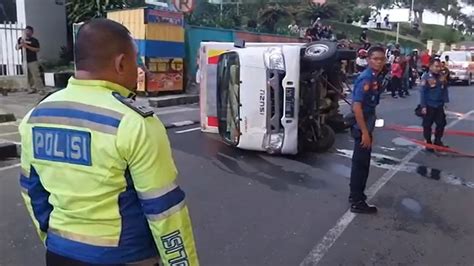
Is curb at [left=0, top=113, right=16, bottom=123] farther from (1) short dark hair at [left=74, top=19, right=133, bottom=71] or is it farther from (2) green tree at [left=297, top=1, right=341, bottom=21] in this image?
(2) green tree at [left=297, top=1, right=341, bottom=21]

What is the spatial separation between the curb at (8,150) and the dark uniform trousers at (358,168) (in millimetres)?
4589

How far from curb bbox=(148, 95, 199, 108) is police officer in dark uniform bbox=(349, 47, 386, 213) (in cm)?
827

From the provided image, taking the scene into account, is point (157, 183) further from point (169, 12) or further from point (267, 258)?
point (169, 12)

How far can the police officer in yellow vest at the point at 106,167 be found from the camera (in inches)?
61.7

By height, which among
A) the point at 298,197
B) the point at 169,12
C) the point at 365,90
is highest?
the point at 169,12

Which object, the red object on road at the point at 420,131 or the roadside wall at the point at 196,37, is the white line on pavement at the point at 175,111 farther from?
the red object on road at the point at 420,131

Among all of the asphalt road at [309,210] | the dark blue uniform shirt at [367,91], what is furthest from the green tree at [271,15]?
the dark blue uniform shirt at [367,91]

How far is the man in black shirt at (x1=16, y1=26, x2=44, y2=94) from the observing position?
40.2 ft

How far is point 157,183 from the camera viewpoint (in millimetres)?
1583

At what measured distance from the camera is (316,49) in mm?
7074

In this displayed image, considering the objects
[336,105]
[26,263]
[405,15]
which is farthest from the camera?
[405,15]

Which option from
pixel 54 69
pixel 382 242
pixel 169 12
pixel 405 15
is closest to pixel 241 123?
pixel 382 242

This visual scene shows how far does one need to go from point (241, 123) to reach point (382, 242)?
11.2 feet

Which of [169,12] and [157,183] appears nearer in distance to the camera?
[157,183]
